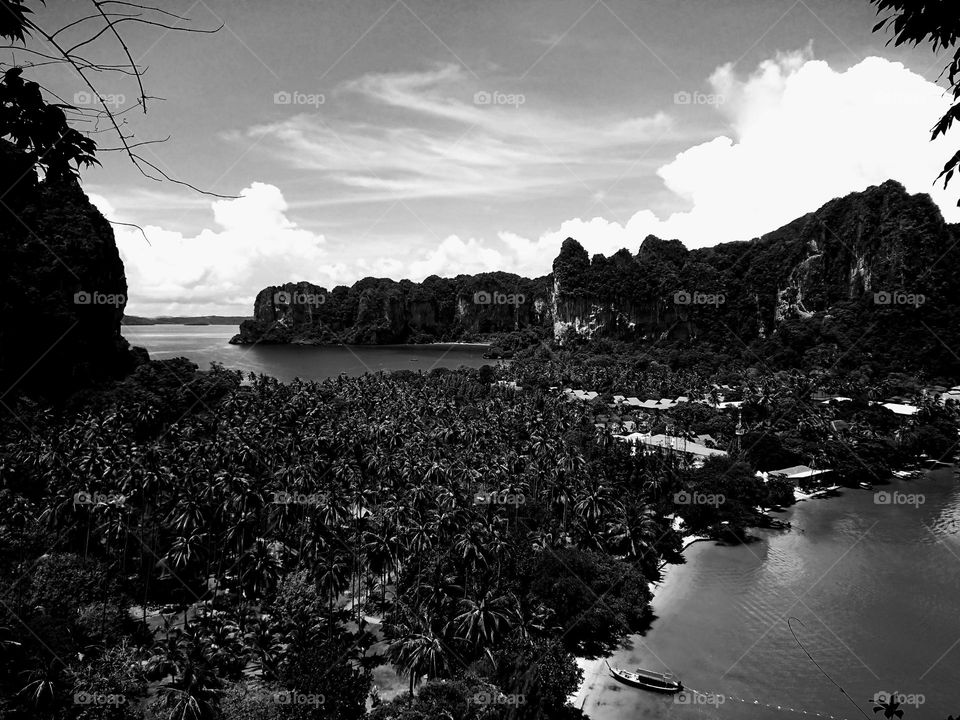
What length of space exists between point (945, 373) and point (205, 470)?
479 ft

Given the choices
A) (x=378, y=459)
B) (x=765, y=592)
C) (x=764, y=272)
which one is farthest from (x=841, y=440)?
(x=764, y=272)

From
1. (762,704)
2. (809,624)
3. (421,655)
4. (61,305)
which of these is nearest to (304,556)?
(421,655)

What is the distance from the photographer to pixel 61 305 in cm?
8269

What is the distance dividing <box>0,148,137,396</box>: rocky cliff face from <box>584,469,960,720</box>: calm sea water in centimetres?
7713

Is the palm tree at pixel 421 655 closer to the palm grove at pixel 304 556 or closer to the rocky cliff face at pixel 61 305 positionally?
the palm grove at pixel 304 556

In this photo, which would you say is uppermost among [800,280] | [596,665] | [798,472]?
[800,280]

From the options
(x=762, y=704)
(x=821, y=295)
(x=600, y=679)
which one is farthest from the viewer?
(x=821, y=295)

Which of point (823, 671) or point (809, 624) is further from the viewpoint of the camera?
point (809, 624)

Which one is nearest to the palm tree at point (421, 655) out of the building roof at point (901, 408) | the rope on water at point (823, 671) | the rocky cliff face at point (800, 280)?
the rope on water at point (823, 671)

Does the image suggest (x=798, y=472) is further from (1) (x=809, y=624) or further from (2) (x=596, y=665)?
(2) (x=596, y=665)

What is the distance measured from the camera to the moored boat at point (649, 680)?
31.5 metres

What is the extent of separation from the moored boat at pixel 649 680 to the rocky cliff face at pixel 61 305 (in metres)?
75.5

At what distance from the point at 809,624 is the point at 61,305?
97.2 m

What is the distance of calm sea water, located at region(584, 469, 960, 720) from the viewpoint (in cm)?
3123
